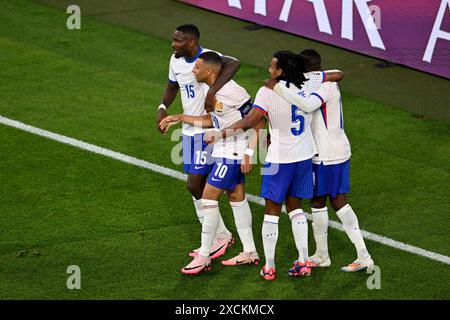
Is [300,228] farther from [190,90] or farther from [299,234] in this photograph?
[190,90]

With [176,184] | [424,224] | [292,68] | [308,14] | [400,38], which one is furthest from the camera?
[308,14]

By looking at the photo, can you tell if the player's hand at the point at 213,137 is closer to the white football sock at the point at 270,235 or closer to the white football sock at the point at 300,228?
the white football sock at the point at 270,235

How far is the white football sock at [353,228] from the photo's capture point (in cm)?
966

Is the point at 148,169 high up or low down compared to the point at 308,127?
down

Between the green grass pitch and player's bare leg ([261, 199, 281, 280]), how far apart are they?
0.18m

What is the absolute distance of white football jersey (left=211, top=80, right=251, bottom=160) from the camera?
949cm

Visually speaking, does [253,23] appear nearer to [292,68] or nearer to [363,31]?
[363,31]

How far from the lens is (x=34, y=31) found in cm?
1716

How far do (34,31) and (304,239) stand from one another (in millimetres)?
9017

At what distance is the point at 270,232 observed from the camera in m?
9.45

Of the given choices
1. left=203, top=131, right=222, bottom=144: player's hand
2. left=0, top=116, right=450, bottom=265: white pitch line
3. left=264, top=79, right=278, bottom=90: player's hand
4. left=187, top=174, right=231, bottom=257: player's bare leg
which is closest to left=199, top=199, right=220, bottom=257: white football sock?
left=187, top=174, right=231, bottom=257: player's bare leg

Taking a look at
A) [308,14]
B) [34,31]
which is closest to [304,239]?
[308,14]

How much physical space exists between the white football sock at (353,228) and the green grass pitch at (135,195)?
9.1 inches

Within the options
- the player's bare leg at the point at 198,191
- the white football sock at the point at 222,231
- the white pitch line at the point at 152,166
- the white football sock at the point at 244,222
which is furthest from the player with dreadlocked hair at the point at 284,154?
the white pitch line at the point at 152,166
